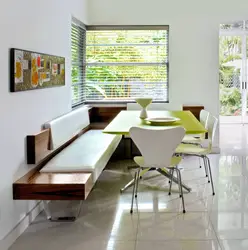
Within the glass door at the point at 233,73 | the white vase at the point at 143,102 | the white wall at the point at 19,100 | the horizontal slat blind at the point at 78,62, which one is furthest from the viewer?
the glass door at the point at 233,73

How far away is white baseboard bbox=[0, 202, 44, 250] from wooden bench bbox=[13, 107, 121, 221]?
131 millimetres

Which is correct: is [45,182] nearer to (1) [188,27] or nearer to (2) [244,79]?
(1) [188,27]

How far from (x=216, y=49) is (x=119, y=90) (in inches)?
69.6

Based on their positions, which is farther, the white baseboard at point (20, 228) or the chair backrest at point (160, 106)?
the chair backrest at point (160, 106)

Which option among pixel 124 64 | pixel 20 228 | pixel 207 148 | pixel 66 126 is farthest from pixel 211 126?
pixel 124 64

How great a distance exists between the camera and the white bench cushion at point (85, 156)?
3549mm

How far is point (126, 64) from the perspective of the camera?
6.69 meters

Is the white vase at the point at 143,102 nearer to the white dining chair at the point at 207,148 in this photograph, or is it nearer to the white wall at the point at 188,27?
the white dining chair at the point at 207,148

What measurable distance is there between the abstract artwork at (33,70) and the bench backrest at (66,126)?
40 cm

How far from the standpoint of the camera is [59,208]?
12.7 feet

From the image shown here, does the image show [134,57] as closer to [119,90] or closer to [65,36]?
[119,90]

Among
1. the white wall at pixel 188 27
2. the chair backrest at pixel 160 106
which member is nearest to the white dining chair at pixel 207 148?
the chair backrest at pixel 160 106

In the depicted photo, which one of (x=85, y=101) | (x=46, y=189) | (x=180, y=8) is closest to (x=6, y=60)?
(x=46, y=189)

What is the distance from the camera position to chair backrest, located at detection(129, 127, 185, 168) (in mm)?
3539
